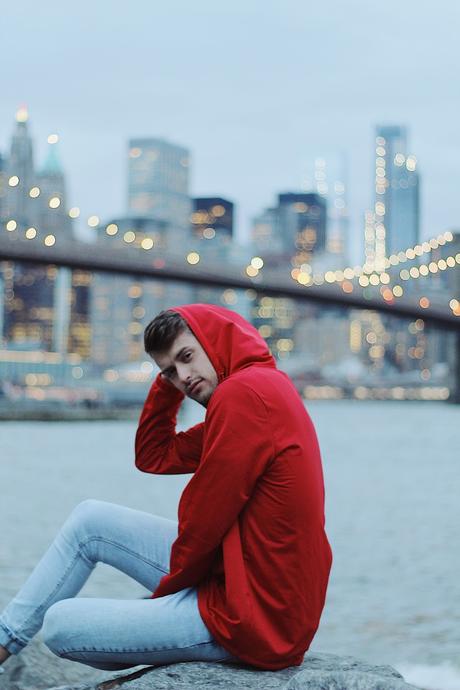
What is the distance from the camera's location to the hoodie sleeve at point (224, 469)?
5.19 feet

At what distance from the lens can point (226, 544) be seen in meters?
1.63

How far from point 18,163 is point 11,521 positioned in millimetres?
61237

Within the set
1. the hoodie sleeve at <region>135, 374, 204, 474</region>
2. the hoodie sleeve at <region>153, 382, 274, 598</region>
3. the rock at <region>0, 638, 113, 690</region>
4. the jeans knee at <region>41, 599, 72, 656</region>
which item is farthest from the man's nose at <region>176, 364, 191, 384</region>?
the rock at <region>0, 638, 113, 690</region>

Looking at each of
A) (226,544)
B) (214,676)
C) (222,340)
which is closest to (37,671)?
(214,676)

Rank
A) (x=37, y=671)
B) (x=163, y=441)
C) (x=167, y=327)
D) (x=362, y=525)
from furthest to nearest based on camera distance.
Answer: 1. (x=362, y=525)
2. (x=37, y=671)
3. (x=163, y=441)
4. (x=167, y=327)

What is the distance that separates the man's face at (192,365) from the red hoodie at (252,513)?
2 cm

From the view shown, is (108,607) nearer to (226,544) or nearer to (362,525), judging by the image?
(226,544)

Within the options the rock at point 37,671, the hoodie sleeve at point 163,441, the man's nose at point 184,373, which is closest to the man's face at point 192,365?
the man's nose at point 184,373

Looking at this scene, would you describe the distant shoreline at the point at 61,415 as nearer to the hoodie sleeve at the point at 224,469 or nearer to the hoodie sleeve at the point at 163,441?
the hoodie sleeve at the point at 163,441

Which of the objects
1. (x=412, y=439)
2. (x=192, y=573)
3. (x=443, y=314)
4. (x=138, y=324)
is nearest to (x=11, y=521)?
(x=192, y=573)

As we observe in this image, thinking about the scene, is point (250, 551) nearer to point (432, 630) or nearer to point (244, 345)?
point (244, 345)

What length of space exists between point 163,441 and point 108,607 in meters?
0.38

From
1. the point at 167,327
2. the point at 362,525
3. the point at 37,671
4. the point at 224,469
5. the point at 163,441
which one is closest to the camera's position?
the point at 224,469

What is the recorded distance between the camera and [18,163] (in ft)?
225
